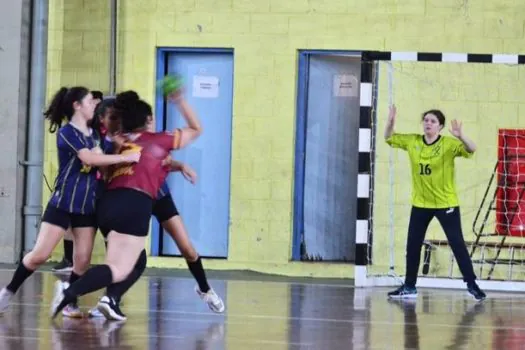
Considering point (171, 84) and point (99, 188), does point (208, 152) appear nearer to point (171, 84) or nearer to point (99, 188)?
point (99, 188)

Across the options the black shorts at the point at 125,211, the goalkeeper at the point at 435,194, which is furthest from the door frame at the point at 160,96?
the black shorts at the point at 125,211

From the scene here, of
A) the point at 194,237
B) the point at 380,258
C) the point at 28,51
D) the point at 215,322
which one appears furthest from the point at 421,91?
the point at 215,322

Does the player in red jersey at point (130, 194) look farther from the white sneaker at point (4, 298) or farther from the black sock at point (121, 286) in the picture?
the white sneaker at point (4, 298)

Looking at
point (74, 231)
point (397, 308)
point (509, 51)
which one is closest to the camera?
point (74, 231)

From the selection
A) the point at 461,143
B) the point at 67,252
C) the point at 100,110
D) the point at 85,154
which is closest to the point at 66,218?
the point at 85,154

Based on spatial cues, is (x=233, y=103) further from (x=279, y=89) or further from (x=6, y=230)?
(x=6, y=230)

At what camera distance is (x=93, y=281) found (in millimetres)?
9852

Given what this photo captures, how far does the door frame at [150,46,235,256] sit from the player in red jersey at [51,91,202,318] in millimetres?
6587

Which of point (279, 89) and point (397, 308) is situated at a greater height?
point (279, 89)

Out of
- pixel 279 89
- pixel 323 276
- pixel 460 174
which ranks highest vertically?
pixel 279 89

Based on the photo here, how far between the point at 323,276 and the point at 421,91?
2697mm

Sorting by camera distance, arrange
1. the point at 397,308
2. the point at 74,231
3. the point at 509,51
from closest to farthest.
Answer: the point at 74,231
the point at 397,308
the point at 509,51

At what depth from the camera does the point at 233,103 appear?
16.7 m

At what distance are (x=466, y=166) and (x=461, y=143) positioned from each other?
307cm
